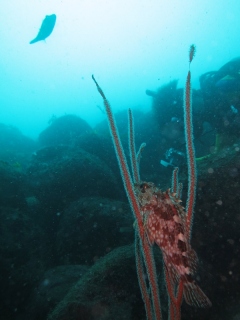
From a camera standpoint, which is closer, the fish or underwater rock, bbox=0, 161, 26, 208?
underwater rock, bbox=0, 161, 26, 208

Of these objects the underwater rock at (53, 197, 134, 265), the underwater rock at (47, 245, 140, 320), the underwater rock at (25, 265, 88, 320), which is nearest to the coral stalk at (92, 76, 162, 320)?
the underwater rock at (47, 245, 140, 320)

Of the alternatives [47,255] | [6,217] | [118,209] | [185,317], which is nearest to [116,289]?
[185,317]

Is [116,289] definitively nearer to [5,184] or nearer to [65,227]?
[65,227]

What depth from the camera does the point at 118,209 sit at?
23.1 feet

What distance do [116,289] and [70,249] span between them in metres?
3.29

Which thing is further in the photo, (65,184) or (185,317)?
(65,184)

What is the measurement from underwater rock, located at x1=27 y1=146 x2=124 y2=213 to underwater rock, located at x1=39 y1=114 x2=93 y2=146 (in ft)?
37.5

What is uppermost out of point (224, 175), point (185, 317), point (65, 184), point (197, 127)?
point (197, 127)

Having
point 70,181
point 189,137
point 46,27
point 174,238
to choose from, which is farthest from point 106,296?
point 46,27

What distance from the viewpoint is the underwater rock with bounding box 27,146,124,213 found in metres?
8.66

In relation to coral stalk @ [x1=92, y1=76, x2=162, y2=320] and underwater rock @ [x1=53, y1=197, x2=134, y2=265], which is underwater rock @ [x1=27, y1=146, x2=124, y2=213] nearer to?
underwater rock @ [x1=53, y1=197, x2=134, y2=265]

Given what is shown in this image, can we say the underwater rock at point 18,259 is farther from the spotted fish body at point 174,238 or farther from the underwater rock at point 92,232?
the spotted fish body at point 174,238

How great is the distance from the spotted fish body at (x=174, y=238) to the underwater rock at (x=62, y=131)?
62.4 feet

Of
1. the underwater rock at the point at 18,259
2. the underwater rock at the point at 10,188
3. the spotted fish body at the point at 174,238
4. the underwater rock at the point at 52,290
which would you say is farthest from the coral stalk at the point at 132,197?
the underwater rock at the point at 10,188
